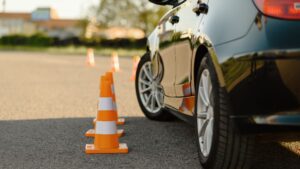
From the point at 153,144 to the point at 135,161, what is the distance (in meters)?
0.81

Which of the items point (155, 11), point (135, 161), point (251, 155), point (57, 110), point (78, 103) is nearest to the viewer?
point (251, 155)

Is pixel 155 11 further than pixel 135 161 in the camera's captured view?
Yes

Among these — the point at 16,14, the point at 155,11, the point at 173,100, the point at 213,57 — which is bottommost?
the point at 16,14

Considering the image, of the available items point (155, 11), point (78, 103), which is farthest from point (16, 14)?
point (78, 103)

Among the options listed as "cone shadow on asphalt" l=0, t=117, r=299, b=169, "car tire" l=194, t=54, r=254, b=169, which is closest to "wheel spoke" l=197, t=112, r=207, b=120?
"car tire" l=194, t=54, r=254, b=169

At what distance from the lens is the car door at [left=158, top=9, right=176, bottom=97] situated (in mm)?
5516

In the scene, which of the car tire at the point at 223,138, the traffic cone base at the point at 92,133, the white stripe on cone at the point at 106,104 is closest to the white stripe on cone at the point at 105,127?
the white stripe on cone at the point at 106,104

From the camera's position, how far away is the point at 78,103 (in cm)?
958

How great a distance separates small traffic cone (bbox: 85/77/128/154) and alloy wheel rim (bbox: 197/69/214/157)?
1.00 m

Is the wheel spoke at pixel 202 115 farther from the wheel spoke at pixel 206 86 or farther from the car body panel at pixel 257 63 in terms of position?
the car body panel at pixel 257 63

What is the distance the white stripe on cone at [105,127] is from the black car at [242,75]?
945 mm

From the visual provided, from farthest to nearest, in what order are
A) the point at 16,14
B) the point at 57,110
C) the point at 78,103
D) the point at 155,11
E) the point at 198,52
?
the point at 16,14 → the point at 155,11 → the point at 78,103 → the point at 57,110 → the point at 198,52

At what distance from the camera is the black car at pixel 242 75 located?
3.51m

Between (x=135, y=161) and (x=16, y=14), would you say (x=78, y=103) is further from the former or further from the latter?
(x=16, y=14)
